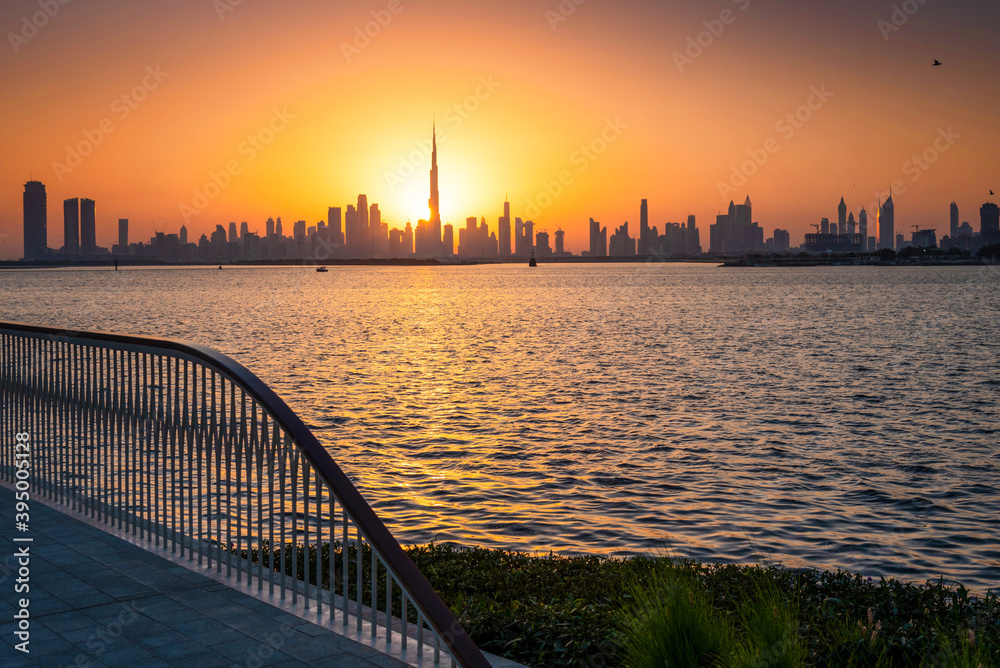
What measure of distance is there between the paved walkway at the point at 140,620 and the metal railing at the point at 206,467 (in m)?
0.27

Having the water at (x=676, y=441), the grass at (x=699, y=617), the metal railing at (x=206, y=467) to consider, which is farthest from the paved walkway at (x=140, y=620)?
the water at (x=676, y=441)

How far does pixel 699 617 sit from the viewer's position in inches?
199

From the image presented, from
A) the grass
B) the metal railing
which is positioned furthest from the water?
the metal railing

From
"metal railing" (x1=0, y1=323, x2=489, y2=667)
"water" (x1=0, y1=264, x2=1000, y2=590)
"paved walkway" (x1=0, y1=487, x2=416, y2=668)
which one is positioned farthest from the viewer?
"water" (x1=0, y1=264, x2=1000, y2=590)

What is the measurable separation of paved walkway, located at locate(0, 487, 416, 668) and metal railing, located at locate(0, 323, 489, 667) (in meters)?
0.27

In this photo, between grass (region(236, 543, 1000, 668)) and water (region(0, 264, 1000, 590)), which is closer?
grass (region(236, 543, 1000, 668))

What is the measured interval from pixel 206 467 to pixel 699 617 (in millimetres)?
4703

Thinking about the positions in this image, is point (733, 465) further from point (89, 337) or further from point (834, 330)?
point (834, 330)

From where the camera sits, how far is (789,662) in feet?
14.7

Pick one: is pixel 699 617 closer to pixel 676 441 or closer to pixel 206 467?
pixel 206 467

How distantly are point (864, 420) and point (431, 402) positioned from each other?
1226 centimetres

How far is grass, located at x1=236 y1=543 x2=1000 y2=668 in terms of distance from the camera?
4926mm

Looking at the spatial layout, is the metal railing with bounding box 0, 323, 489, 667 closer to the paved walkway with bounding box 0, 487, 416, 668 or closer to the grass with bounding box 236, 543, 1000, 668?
the paved walkway with bounding box 0, 487, 416, 668

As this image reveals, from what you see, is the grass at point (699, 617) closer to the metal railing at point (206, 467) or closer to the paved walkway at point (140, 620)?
the metal railing at point (206, 467)
